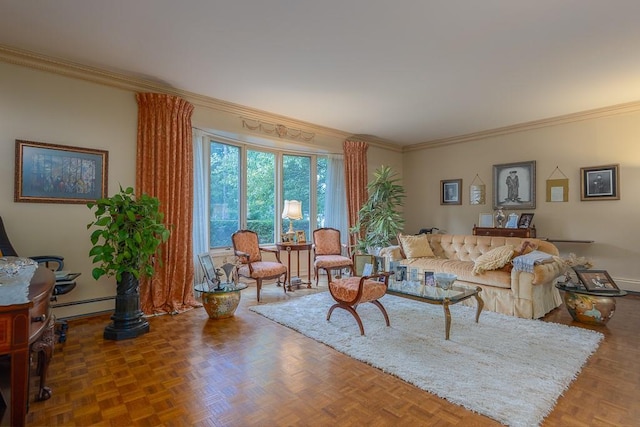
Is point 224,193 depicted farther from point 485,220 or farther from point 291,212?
point 485,220

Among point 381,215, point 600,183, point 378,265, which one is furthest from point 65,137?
Result: point 600,183

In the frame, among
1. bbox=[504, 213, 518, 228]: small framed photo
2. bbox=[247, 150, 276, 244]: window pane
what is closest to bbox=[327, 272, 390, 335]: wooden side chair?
bbox=[247, 150, 276, 244]: window pane

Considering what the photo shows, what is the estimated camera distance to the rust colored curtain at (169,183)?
3.89 meters

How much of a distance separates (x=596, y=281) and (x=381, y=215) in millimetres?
3076

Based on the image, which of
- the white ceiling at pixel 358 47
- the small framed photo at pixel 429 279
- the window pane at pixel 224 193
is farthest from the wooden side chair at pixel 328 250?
the white ceiling at pixel 358 47

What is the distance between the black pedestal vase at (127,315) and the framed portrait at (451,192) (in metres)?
5.88

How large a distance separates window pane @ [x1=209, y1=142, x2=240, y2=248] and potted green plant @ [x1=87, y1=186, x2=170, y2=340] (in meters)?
1.85

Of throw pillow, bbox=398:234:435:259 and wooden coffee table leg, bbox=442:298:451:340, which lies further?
throw pillow, bbox=398:234:435:259

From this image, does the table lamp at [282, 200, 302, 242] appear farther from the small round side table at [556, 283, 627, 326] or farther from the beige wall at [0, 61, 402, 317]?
the small round side table at [556, 283, 627, 326]

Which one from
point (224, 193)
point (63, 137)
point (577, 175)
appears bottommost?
point (224, 193)

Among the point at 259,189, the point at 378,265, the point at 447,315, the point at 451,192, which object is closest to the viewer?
the point at 447,315

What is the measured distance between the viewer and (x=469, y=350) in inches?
108

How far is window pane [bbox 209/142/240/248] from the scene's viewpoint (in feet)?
16.8

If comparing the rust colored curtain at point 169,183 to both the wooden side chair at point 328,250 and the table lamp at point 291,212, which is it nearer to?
the table lamp at point 291,212
